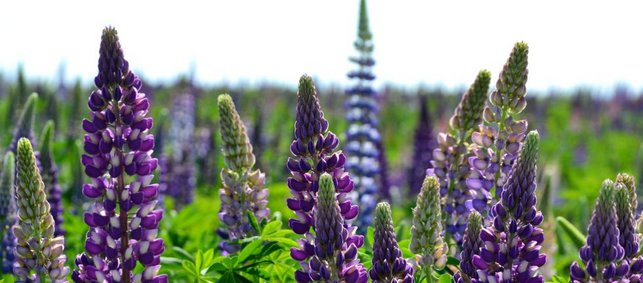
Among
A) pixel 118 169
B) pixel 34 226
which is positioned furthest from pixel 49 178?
pixel 118 169

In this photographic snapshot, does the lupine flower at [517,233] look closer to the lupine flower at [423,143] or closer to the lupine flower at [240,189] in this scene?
the lupine flower at [240,189]

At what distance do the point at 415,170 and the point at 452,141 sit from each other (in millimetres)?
6004

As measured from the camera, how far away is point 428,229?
2.83m

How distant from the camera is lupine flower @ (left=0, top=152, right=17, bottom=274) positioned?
376 centimetres

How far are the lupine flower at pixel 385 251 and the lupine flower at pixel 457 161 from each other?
1.14m

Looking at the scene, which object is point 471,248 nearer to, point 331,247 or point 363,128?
point 331,247

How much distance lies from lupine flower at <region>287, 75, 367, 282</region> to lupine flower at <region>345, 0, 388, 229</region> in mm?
4274

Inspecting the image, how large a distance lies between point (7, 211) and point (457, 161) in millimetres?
1998

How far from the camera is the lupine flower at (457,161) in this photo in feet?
11.8

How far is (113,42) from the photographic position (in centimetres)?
258

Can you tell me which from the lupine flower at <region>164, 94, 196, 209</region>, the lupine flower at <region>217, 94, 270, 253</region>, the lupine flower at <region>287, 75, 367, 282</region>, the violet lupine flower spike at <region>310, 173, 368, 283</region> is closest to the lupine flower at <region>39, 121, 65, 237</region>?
the lupine flower at <region>217, 94, 270, 253</region>

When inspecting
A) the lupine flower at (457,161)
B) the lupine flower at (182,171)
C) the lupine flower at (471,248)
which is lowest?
the lupine flower at (182,171)

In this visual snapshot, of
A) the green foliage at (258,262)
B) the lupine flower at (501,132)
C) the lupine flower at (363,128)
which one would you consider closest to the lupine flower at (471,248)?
the lupine flower at (501,132)

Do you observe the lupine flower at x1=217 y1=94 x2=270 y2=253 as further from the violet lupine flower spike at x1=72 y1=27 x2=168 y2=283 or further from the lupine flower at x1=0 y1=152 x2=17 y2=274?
the lupine flower at x1=0 y1=152 x2=17 y2=274
